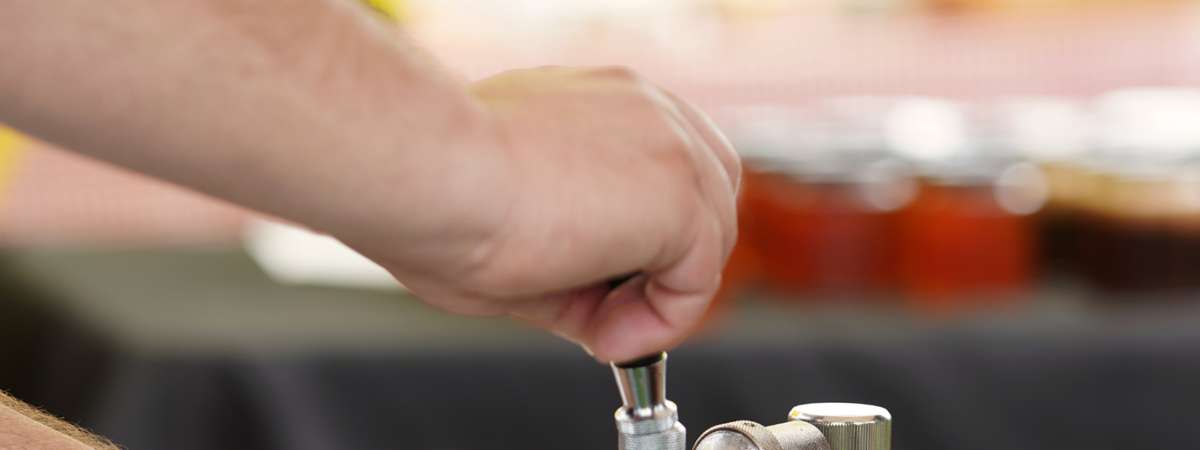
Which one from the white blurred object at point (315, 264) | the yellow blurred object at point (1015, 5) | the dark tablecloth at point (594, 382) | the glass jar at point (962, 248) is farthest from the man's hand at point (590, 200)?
the yellow blurred object at point (1015, 5)

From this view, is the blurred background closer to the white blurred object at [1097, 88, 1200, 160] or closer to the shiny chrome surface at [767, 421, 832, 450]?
the white blurred object at [1097, 88, 1200, 160]

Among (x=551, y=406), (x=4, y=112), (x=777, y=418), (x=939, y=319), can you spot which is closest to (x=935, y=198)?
(x=939, y=319)

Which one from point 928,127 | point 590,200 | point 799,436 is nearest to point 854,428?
point 799,436

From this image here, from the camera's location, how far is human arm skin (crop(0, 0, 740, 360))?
0.43 metres

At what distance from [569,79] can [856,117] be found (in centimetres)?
318

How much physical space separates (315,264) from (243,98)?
→ 1910mm

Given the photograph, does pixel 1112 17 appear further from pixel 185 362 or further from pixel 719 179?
pixel 719 179

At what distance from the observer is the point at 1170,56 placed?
4.12 meters

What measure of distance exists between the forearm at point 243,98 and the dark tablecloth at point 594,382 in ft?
4.31

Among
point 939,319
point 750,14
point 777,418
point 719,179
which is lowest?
point 777,418

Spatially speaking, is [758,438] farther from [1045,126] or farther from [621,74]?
[1045,126]

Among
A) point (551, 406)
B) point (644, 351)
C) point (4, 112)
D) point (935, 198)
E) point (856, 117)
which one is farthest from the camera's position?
point (856, 117)

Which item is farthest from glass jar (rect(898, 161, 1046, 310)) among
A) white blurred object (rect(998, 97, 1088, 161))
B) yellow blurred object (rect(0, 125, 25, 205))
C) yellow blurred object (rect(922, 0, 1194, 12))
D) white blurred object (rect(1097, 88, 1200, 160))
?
yellow blurred object (rect(0, 125, 25, 205))

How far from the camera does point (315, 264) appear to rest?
7.60 ft
